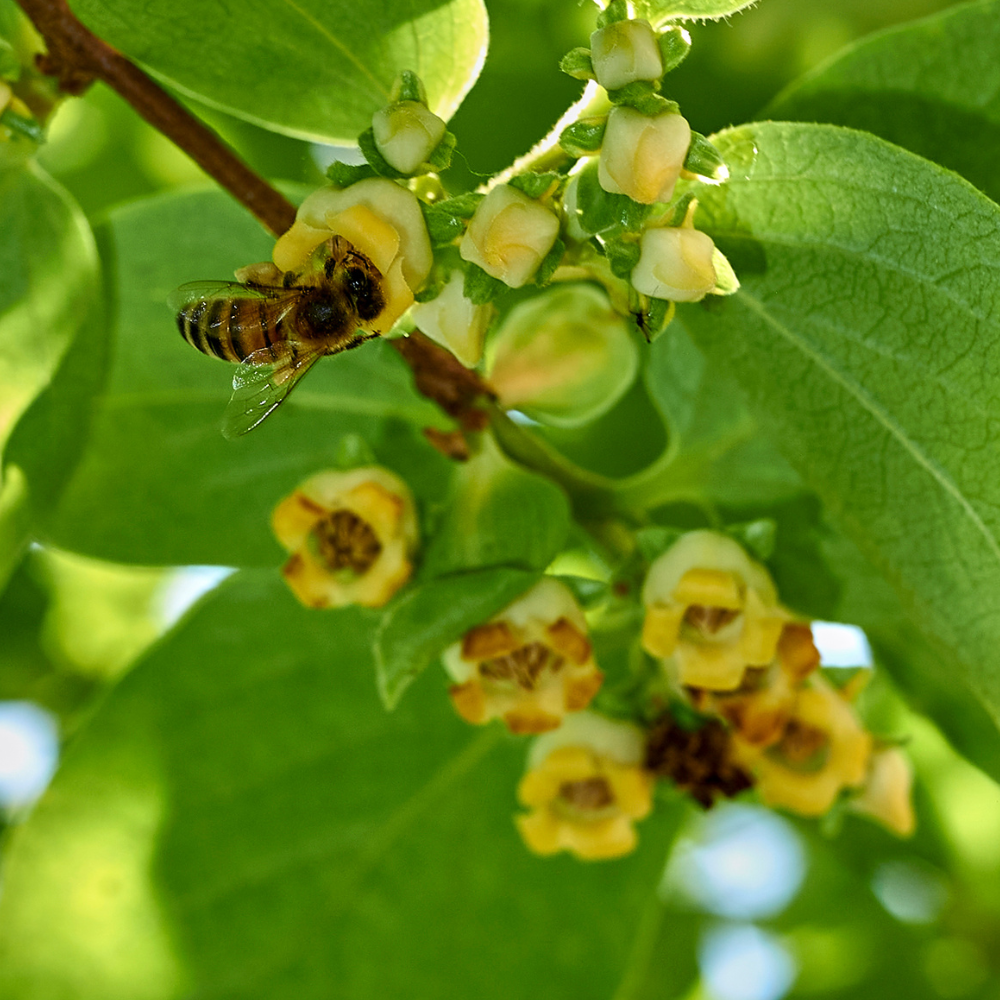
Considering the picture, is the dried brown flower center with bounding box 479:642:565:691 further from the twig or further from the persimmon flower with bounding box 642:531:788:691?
the twig

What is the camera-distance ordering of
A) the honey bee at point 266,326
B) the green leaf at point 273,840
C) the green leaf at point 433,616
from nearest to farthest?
the green leaf at point 433,616, the honey bee at point 266,326, the green leaf at point 273,840

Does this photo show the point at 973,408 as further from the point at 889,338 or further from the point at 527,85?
the point at 527,85

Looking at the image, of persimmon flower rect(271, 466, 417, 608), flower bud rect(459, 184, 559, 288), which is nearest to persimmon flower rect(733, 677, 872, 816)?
persimmon flower rect(271, 466, 417, 608)

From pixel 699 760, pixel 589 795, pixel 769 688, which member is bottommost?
pixel 589 795

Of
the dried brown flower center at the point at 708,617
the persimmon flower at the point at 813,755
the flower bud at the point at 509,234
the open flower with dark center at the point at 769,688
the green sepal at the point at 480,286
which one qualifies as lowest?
the persimmon flower at the point at 813,755

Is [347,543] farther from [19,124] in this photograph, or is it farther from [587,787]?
[19,124]

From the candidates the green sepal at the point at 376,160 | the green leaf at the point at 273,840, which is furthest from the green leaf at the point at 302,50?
the green leaf at the point at 273,840

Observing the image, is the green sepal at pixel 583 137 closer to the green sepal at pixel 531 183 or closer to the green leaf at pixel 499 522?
the green sepal at pixel 531 183

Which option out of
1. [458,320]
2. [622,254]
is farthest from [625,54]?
[458,320]
